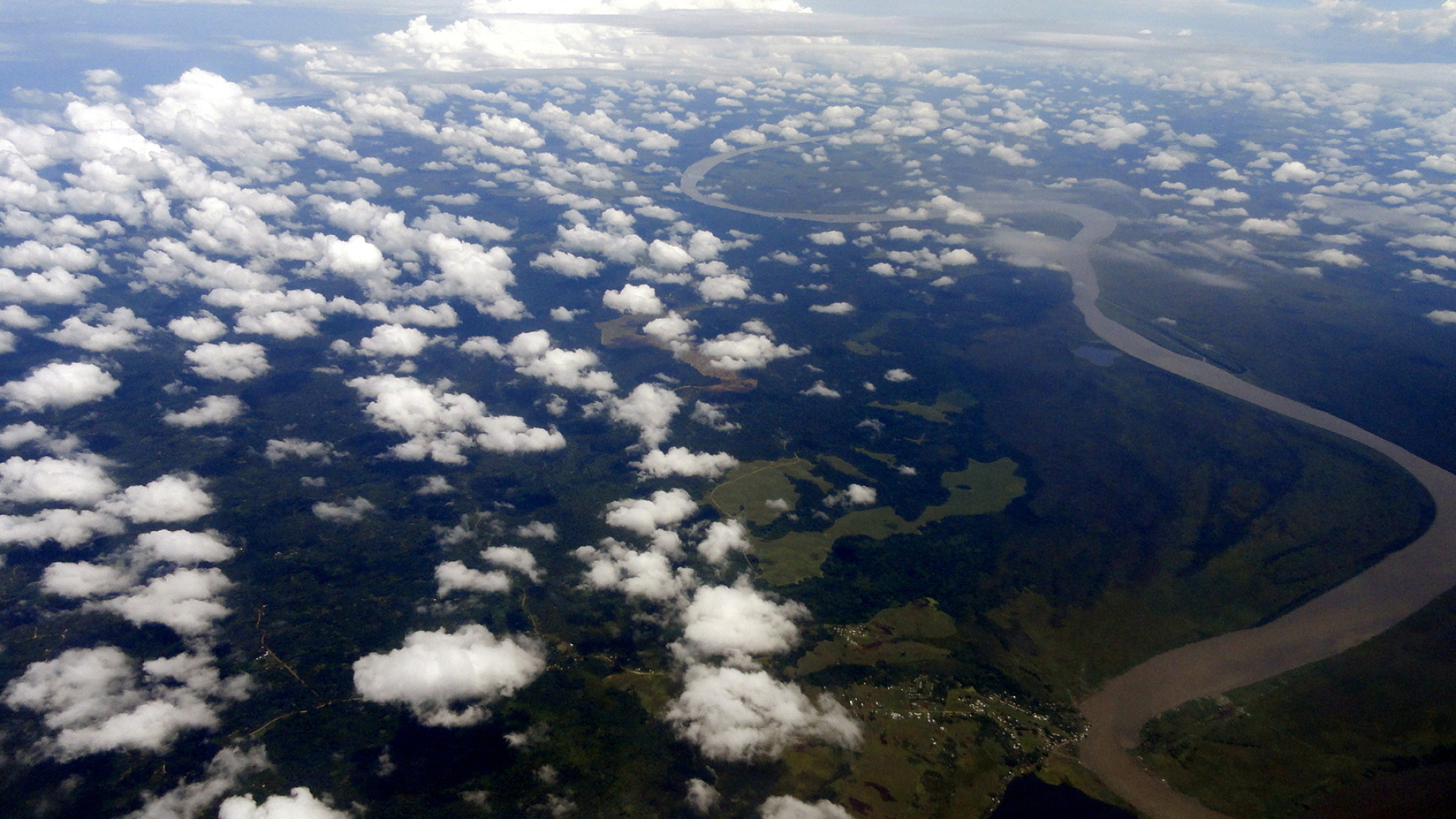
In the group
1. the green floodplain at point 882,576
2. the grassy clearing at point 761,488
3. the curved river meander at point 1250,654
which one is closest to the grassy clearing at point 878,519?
the grassy clearing at point 761,488

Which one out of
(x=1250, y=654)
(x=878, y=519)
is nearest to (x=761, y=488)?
(x=878, y=519)

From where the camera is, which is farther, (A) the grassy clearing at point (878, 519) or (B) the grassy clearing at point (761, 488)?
(B) the grassy clearing at point (761, 488)

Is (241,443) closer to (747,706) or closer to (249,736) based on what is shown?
(249,736)

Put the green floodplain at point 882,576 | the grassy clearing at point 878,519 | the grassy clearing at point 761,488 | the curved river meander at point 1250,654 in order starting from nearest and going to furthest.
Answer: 1. the curved river meander at point 1250,654
2. the green floodplain at point 882,576
3. the grassy clearing at point 878,519
4. the grassy clearing at point 761,488

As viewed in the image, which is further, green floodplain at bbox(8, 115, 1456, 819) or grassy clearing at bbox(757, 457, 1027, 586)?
grassy clearing at bbox(757, 457, 1027, 586)

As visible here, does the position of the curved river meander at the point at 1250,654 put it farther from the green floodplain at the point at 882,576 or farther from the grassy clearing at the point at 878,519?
the grassy clearing at the point at 878,519

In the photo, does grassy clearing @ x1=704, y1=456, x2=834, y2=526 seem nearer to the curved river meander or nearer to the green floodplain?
the green floodplain

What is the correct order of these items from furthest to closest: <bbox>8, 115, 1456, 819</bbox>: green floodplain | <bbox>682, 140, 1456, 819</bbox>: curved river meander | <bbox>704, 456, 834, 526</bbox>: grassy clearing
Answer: <bbox>704, 456, 834, 526</bbox>: grassy clearing < <bbox>8, 115, 1456, 819</bbox>: green floodplain < <bbox>682, 140, 1456, 819</bbox>: curved river meander

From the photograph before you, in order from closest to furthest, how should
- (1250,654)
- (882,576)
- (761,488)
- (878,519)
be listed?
(1250,654) < (882,576) < (878,519) < (761,488)

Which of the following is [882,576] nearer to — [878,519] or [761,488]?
[878,519]

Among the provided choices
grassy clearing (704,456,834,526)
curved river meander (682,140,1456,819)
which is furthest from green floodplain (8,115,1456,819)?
curved river meander (682,140,1456,819)

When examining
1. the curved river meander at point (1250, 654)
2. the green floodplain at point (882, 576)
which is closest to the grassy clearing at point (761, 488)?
the green floodplain at point (882, 576)

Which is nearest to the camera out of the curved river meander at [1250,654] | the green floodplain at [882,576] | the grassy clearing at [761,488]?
the curved river meander at [1250,654]

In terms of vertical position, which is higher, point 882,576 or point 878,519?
point 878,519
